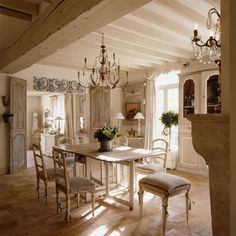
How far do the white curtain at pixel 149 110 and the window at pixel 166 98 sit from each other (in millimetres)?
111

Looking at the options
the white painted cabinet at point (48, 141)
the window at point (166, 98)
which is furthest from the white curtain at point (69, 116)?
the window at point (166, 98)

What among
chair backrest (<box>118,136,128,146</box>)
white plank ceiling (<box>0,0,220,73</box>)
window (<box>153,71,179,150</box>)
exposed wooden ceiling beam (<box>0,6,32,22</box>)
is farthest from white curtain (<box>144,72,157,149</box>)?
exposed wooden ceiling beam (<box>0,6,32,22</box>)

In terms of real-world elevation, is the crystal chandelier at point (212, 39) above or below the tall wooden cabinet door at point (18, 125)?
above

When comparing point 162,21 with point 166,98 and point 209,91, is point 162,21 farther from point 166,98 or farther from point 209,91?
point 166,98

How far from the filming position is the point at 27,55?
346 centimetres

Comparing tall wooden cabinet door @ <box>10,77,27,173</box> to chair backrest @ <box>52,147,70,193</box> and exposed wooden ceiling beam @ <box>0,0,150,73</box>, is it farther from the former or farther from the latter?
chair backrest @ <box>52,147,70,193</box>

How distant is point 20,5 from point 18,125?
10.6 feet

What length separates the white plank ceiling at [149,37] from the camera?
2877 millimetres

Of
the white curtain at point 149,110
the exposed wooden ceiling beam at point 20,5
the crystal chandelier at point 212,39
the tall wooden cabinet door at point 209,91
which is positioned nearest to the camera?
the crystal chandelier at point 212,39

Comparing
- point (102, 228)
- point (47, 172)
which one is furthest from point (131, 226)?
point (47, 172)

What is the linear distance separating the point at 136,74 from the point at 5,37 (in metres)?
3.86

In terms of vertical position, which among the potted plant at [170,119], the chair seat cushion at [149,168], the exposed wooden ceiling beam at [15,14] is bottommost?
the chair seat cushion at [149,168]

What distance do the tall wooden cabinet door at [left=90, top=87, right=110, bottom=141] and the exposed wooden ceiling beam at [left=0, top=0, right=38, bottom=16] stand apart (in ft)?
12.3

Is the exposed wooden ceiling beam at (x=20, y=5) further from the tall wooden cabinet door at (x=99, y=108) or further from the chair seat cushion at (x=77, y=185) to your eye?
the tall wooden cabinet door at (x=99, y=108)
